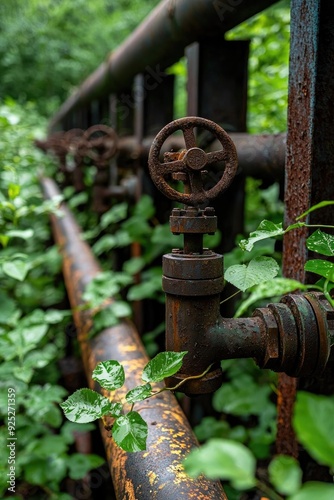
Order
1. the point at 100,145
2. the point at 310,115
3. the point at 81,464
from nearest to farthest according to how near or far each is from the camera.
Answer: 1. the point at 310,115
2. the point at 81,464
3. the point at 100,145

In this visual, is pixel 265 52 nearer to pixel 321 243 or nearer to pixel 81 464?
pixel 81 464

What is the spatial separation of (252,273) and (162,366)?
0.72ft

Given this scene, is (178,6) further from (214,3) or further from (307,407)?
(307,407)

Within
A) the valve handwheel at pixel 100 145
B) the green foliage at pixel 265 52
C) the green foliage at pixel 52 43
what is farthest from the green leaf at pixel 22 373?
the green foliage at pixel 52 43

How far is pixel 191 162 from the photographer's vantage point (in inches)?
34.8

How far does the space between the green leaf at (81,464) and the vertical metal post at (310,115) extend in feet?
3.41

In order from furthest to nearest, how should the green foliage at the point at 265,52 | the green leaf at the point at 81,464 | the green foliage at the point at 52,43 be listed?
the green foliage at the point at 52,43 → the green foliage at the point at 265,52 → the green leaf at the point at 81,464

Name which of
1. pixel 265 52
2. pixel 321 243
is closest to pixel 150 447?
pixel 321 243

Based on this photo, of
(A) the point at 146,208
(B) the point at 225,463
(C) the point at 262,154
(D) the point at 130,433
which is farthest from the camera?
(A) the point at 146,208

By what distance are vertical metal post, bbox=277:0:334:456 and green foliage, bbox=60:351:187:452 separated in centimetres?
44

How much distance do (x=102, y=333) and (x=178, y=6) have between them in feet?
3.46

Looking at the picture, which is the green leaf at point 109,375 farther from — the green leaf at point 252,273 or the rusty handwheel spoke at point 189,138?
the rusty handwheel spoke at point 189,138

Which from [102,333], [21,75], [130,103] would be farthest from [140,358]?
[21,75]

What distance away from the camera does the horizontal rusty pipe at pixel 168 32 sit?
1.50 meters
